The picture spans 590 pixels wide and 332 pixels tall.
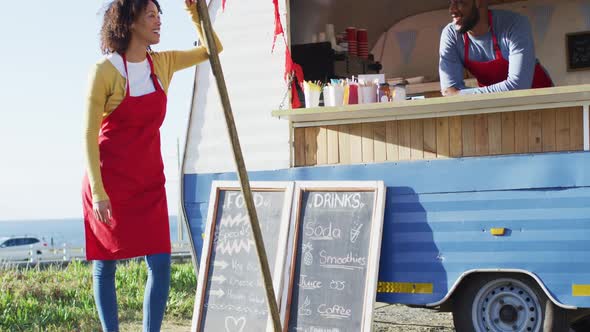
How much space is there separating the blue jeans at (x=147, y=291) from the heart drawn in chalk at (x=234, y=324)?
1.05 m

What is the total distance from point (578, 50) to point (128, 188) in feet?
16.0

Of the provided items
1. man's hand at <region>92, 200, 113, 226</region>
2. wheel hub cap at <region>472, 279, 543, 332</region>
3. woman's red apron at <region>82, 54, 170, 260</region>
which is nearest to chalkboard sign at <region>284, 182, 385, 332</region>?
wheel hub cap at <region>472, 279, 543, 332</region>

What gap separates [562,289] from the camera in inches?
190

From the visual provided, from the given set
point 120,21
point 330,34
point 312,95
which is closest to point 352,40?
point 330,34

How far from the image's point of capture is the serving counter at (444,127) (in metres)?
4.88

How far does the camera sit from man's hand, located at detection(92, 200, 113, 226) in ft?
13.9

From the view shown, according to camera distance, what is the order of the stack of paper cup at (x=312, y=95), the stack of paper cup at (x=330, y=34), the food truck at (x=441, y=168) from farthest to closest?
1. the stack of paper cup at (x=330, y=34)
2. the stack of paper cup at (x=312, y=95)
3. the food truck at (x=441, y=168)

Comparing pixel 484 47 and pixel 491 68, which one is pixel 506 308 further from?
pixel 484 47

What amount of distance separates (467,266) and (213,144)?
Result: 6.33 feet

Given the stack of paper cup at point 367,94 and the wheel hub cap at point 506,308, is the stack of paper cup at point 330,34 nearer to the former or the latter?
the stack of paper cup at point 367,94

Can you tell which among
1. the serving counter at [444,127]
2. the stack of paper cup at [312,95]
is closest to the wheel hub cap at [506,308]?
the serving counter at [444,127]

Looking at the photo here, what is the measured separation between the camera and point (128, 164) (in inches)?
176

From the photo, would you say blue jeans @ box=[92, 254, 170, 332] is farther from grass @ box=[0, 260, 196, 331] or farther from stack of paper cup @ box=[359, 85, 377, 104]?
grass @ box=[0, 260, 196, 331]

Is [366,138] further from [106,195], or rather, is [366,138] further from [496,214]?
[106,195]
